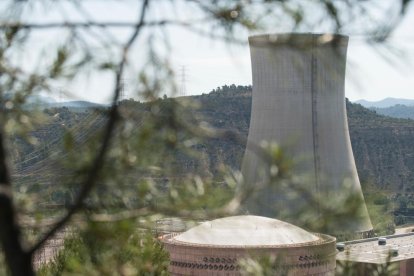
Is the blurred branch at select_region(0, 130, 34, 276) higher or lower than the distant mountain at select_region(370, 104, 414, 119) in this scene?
lower

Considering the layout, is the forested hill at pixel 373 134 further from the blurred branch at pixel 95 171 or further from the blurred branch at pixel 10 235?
the blurred branch at pixel 10 235

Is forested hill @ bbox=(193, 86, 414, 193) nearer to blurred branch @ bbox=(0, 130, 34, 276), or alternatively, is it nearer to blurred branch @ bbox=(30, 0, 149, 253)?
blurred branch @ bbox=(30, 0, 149, 253)

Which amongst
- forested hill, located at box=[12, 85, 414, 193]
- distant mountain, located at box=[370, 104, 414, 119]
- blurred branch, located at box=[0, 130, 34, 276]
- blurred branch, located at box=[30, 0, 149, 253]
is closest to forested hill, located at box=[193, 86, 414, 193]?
forested hill, located at box=[12, 85, 414, 193]

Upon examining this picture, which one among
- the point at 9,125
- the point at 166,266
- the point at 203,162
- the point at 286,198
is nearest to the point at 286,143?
the point at 286,198

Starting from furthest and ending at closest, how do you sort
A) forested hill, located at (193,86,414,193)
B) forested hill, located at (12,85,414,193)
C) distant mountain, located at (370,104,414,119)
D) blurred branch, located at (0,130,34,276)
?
distant mountain, located at (370,104,414,119) → forested hill, located at (193,86,414,193) → forested hill, located at (12,85,414,193) → blurred branch, located at (0,130,34,276)

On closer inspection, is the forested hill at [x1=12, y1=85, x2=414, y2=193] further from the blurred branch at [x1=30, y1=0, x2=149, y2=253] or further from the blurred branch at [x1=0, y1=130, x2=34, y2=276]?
the blurred branch at [x1=0, y1=130, x2=34, y2=276]

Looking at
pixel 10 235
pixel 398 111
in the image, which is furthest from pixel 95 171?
pixel 398 111

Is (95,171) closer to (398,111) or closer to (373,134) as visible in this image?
(373,134)

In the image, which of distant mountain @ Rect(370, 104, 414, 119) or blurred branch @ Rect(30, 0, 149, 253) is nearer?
blurred branch @ Rect(30, 0, 149, 253)

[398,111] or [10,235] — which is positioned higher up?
[398,111]

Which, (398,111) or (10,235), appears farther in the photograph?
(398,111)

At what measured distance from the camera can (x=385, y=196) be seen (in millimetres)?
2000

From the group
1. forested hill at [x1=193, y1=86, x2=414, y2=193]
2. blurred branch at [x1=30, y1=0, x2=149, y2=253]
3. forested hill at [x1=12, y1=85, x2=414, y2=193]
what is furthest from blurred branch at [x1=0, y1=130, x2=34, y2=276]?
forested hill at [x1=193, y1=86, x2=414, y2=193]

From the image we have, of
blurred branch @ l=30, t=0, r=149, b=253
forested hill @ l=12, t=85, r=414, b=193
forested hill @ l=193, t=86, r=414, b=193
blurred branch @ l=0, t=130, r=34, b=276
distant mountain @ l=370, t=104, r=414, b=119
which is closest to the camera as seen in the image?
blurred branch @ l=0, t=130, r=34, b=276
